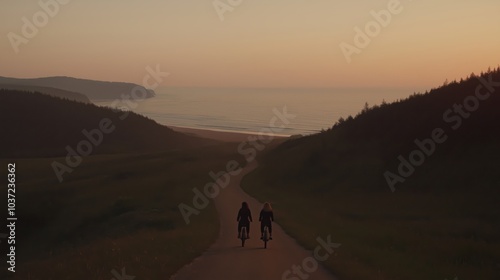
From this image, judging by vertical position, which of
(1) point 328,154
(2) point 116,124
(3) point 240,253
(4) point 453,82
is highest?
(2) point 116,124

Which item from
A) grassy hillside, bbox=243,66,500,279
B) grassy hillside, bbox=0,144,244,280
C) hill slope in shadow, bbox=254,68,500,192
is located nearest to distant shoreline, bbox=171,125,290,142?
grassy hillside, bbox=0,144,244,280

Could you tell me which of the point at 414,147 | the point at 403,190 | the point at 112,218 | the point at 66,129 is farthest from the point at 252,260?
the point at 66,129

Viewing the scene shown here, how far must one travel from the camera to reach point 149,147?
12525cm

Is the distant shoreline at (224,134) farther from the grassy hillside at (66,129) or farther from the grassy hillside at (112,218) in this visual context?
the grassy hillside at (112,218)

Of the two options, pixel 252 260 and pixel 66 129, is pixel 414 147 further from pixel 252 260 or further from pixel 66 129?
pixel 66 129

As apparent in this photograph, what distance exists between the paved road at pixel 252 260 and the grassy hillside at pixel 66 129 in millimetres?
94307

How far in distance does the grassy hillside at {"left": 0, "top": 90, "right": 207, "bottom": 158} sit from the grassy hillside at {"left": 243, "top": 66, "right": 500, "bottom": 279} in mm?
63383

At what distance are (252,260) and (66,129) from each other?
4655 inches

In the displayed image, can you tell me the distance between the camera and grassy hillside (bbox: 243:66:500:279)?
21906 mm

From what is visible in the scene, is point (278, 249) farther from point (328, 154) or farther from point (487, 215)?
point (328, 154)

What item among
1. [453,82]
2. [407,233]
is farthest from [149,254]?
[453,82]

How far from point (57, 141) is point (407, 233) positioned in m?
108

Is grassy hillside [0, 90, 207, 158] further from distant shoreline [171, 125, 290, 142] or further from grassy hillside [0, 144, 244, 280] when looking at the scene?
grassy hillside [0, 144, 244, 280]

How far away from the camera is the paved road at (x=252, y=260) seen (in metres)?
16.7
